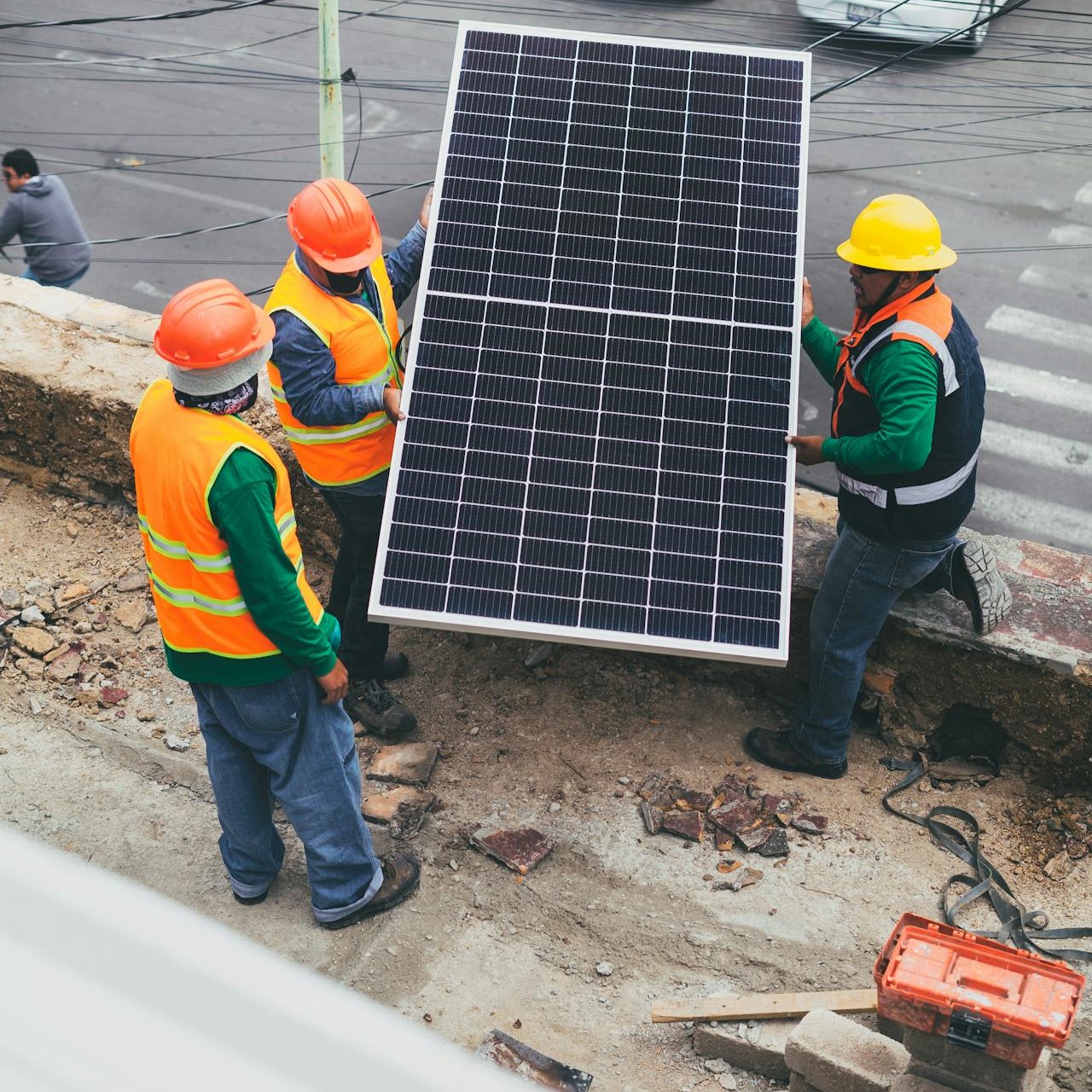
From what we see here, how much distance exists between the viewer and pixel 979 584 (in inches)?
209

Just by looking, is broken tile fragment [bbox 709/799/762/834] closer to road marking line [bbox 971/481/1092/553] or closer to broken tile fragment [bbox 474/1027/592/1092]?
broken tile fragment [bbox 474/1027/592/1092]

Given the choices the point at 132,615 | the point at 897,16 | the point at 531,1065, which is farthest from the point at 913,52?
the point at 897,16

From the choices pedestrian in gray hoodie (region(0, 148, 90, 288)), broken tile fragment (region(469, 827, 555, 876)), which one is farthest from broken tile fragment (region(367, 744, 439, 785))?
pedestrian in gray hoodie (region(0, 148, 90, 288))

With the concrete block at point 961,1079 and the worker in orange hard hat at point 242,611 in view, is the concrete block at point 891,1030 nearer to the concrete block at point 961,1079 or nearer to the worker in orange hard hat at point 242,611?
the concrete block at point 961,1079

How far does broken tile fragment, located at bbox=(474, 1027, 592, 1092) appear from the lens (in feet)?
13.4

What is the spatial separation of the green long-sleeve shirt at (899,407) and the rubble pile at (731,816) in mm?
1652

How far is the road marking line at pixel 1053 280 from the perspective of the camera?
13.5 meters

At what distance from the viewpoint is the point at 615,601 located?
4.88 metres

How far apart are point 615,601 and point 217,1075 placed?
12.2 feet

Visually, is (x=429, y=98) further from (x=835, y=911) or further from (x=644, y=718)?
(x=835, y=911)

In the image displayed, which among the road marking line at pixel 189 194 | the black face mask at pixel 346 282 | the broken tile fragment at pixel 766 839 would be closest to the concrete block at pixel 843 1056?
the broken tile fragment at pixel 766 839

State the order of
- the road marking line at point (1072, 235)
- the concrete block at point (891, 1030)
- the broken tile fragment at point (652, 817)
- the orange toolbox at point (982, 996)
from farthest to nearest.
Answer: the road marking line at point (1072, 235), the broken tile fragment at point (652, 817), the concrete block at point (891, 1030), the orange toolbox at point (982, 996)

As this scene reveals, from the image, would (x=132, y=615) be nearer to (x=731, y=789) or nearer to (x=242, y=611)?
(x=242, y=611)

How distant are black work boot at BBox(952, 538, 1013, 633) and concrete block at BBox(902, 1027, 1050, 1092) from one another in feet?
7.28
